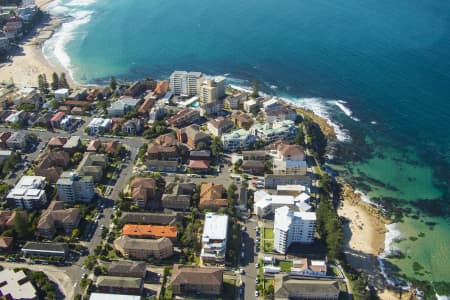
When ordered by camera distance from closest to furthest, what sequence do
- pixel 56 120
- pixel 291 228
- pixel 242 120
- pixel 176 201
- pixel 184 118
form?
pixel 291 228 < pixel 176 201 < pixel 56 120 < pixel 184 118 < pixel 242 120

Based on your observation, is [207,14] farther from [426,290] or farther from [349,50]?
[426,290]

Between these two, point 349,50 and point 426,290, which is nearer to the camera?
point 426,290

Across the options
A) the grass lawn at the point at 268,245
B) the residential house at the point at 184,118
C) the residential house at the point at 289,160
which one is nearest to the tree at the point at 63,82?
the residential house at the point at 184,118

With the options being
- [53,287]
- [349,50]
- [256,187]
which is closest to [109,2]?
[349,50]

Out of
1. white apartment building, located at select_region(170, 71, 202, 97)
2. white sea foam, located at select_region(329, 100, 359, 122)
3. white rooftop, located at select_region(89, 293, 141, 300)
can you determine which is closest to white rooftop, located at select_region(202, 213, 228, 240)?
white rooftop, located at select_region(89, 293, 141, 300)

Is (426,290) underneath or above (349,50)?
underneath

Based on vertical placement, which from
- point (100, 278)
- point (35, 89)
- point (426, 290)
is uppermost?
point (35, 89)

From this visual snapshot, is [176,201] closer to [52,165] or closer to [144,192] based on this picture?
[144,192]

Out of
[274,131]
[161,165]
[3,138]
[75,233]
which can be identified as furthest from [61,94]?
[274,131]

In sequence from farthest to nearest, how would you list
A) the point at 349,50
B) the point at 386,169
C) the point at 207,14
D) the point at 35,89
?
the point at 207,14, the point at 349,50, the point at 35,89, the point at 386,169
